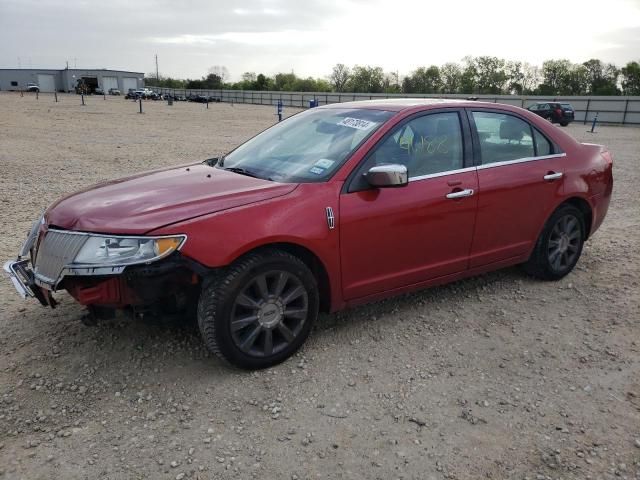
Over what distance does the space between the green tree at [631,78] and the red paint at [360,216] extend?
58592 millimetres

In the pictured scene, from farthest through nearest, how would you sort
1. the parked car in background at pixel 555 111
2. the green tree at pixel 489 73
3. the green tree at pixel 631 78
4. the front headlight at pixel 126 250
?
the green tree at pixel 489 73 → the green tree at pixel 631 78 → the parked car in background at pixel 555 111 → the front headlight at pixel 126 250

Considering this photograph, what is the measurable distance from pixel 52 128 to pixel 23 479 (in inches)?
817

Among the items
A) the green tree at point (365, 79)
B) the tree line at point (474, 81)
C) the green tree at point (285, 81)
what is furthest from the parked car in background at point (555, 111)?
the green tree at point (285, 81)

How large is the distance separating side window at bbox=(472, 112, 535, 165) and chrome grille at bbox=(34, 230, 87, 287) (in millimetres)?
2981

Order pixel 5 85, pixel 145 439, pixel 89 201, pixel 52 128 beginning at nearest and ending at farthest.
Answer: pixel 145 439 → pixel 89 201 → pixel 52 128 → pixel 5 85

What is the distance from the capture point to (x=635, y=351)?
369cm

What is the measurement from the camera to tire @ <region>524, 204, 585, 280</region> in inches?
185

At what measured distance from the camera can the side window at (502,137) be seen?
4199 mm

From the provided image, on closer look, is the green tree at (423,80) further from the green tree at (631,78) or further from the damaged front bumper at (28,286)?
the damaged front bumper at (28,286)

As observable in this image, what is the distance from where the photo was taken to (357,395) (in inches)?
122

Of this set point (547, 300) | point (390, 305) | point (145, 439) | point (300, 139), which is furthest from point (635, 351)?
point (145, 439)

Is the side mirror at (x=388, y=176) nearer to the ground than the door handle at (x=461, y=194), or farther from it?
farther from it

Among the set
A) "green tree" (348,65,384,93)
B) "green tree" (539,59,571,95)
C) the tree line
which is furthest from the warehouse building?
"green tree" (539,59,571,95)

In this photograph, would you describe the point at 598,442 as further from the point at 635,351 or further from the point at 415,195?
the point at 415,195
